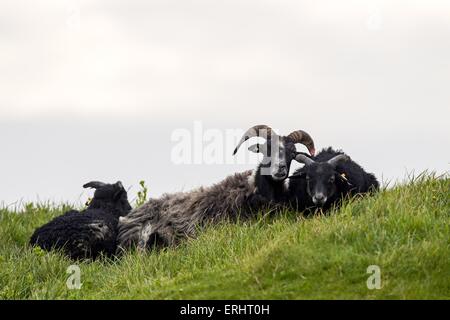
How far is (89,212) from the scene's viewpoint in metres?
19.0

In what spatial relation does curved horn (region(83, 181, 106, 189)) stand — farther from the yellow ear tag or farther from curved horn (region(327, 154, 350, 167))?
curved horn (region(327, 154, 350, 167))

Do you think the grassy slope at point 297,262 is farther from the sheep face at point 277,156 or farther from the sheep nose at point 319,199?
the sheep face at point 277,156

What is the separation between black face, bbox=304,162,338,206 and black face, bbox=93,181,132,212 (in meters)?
5.43

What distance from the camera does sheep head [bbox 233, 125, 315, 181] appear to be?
1675cm

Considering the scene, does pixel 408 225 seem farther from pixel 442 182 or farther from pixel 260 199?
pixel 260 199

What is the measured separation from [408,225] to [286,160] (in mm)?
4511

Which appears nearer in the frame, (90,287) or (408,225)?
(408,225)

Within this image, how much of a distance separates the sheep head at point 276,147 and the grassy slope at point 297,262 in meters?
1.02

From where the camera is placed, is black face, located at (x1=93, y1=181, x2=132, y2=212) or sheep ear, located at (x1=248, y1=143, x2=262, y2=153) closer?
sheep ear, located at (x1=248, y1=143, x2=262, y2=153)

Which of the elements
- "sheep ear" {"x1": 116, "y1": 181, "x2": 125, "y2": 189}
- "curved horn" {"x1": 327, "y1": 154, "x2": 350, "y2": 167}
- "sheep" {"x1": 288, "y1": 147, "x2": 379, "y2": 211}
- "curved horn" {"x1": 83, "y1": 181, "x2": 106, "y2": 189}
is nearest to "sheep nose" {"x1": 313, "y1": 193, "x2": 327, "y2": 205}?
"sheep" {"x1": 288, "y1": 147, "x2": 379, "y2": 211}

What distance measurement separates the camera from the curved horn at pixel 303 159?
1678cm
